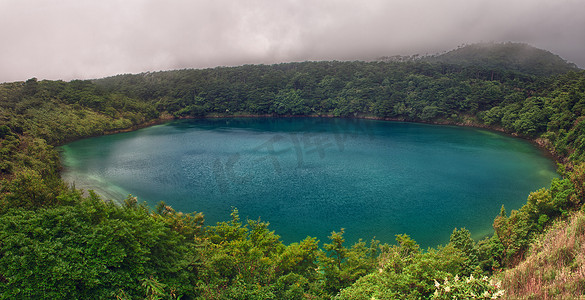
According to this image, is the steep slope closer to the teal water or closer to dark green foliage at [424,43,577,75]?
the teal water

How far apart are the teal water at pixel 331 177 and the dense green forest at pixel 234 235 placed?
287cm

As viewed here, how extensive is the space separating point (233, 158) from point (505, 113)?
180ft

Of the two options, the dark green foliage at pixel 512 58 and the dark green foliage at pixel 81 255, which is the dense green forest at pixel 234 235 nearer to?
the dark green foliage at pixel 81 255

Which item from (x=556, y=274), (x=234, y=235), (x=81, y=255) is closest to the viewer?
(x=556, y=274)

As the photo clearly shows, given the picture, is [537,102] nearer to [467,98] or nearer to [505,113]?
[505,113]

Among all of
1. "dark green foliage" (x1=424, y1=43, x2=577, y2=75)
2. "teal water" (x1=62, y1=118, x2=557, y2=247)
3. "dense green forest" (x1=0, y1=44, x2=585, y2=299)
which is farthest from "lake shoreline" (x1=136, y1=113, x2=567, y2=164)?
"dark green foliage" (x1=424, y1=43, x2=577, y2=75)

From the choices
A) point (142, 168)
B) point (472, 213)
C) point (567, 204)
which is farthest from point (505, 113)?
point (142, 168)

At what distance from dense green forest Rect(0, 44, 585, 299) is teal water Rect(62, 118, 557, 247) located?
2871 mm

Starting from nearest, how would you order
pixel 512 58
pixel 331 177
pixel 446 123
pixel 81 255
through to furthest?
pixel 81 255
pixel 331 177
pixel 446 123
pixel 512 58

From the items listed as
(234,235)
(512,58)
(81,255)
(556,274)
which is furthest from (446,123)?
(512,58)

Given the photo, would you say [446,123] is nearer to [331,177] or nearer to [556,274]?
[331,177]

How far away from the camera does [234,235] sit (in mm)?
14727

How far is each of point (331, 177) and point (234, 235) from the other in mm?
19732

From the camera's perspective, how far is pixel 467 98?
223 feet
